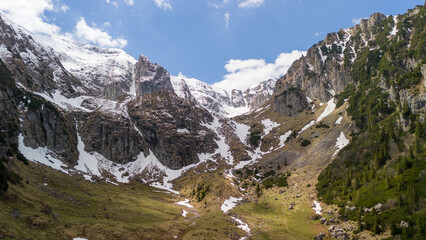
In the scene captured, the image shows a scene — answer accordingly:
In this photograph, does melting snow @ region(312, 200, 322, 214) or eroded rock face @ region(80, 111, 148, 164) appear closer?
melting snow @ region(312, 200, 322, 214)

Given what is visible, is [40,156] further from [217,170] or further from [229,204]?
[217,170]

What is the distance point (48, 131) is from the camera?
5512 inches

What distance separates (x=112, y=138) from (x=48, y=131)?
134 ft

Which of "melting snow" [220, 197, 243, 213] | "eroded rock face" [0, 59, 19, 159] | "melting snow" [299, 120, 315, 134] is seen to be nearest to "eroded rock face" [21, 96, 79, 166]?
"eroded rock face" [0, 59, 19, 159]

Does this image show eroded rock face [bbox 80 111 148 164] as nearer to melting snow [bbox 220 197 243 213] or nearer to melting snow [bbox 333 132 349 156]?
melting snow [bbox 220 197 243 213]

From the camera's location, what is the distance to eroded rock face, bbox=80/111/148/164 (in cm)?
16675

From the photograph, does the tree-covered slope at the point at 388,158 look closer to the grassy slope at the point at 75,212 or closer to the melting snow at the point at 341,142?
the melting snow at the point at 341,142

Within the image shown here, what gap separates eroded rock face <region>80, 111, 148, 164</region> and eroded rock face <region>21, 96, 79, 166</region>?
45.8 ft

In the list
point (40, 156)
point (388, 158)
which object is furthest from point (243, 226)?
point (40, 156)

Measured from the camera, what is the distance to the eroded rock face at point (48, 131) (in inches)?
5007

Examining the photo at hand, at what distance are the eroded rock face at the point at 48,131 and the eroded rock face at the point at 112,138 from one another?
45.8 ft

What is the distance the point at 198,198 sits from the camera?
113 metres

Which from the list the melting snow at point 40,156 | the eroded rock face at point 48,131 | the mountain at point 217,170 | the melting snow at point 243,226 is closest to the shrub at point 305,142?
the mountain at point 217,170

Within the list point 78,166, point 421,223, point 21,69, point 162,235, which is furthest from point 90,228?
point 21,69
